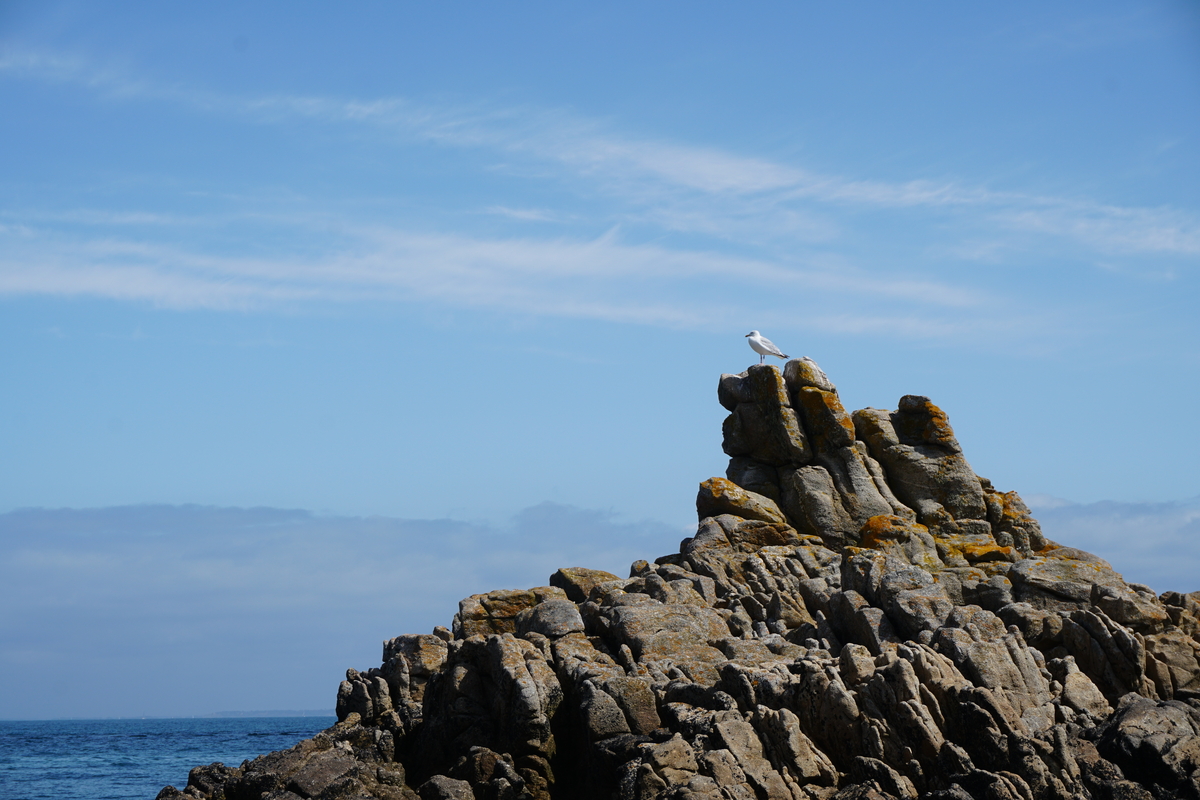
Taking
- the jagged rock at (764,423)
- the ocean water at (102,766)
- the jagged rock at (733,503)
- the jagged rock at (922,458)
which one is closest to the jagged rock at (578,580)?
the jagged rock at (733,503)

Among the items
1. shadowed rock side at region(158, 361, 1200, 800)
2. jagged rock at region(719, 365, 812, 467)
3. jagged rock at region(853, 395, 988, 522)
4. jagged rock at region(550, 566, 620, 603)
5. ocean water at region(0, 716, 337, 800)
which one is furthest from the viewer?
ocean water at region(0, 716, 337, 800)

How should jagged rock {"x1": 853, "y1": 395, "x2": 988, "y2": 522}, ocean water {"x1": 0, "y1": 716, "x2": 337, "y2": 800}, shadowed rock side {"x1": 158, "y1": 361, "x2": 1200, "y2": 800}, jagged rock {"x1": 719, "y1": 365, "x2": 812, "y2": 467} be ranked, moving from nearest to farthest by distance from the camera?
shadowed rock side {"x1": 158, "y1": 361, "x2": 1200, "y2": 800}
jagged rock {"x1": 853, "y1": 395, "x2": 988, "y2": 522}
jagged rock {"x1": 719, "y1": 365, "x2": 812, "y2": 467}
ocean water {"x1": 0, "y1": 716, "x2": 337, "y2": 800}

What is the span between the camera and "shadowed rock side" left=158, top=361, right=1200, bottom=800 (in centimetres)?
2409

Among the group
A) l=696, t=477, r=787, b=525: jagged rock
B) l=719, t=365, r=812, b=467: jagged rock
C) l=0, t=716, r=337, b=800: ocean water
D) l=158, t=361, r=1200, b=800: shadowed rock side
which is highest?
l=719, t=365, r=812, b=467: jagged rock

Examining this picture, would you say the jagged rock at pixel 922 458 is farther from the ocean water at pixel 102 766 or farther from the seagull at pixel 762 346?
the ocean water at pixel 102 766

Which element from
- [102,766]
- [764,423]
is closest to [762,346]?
[764,423]

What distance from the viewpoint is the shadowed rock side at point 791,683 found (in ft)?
79.0

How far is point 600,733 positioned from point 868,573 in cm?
1261

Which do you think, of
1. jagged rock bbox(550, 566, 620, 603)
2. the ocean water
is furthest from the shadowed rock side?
the ocean water

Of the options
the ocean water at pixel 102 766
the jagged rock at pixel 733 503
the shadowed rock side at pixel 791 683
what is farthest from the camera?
the ocean water at pixel 102 766

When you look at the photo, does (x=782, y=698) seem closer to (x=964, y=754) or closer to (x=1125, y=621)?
(x=964, y=754)

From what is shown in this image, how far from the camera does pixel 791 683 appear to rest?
88.6 ft

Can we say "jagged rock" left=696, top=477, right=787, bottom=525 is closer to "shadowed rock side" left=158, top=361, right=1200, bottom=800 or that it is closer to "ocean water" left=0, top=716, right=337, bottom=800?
"shadowed rock side" left=158, top=361, right=1200, bottom=800

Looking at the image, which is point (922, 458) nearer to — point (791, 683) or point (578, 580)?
point (578, 580)
